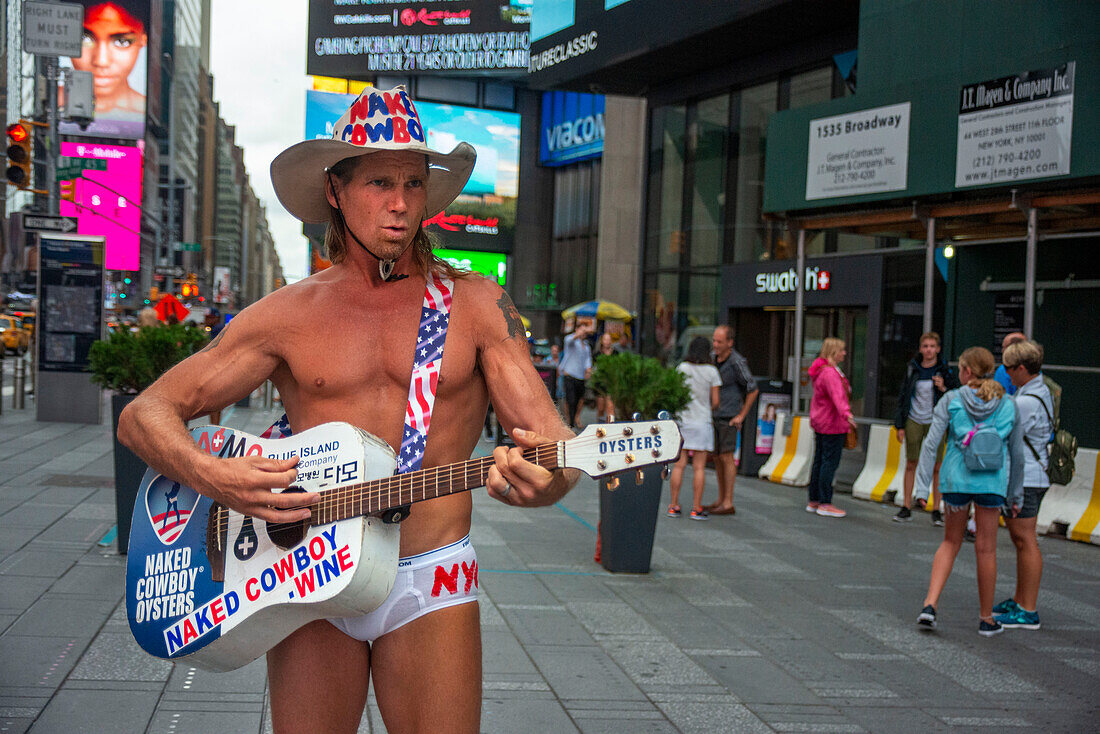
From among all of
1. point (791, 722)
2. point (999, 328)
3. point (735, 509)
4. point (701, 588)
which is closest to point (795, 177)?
point (999, 328)

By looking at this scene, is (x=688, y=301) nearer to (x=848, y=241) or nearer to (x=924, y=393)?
(x=848, y=241)

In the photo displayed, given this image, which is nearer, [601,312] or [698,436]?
[698,436]

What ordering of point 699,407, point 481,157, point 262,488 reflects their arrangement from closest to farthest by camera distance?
point 262,488 < point 699,407 < point 481,157

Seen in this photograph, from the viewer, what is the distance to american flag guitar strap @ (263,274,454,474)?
2.45m

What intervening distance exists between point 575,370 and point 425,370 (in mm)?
15155

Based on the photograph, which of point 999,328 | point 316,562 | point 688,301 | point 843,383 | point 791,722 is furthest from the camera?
point 688,301

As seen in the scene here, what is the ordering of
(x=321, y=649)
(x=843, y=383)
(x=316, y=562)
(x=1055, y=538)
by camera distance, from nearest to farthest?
1. (x=316, y=562)
2. (x=321, y=649)
3. (x=1055, y=538)
4. (x=843, y=383)

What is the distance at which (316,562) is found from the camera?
2.32 metres

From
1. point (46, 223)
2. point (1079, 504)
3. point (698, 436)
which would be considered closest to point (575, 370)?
point (698, 436)

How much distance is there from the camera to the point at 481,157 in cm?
4422

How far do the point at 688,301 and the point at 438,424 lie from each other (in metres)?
20.2

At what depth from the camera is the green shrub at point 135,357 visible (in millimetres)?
7887

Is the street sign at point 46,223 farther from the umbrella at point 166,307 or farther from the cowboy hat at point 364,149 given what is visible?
the cowboy hat at point 364,149

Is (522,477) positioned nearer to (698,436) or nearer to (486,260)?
(698,436)
